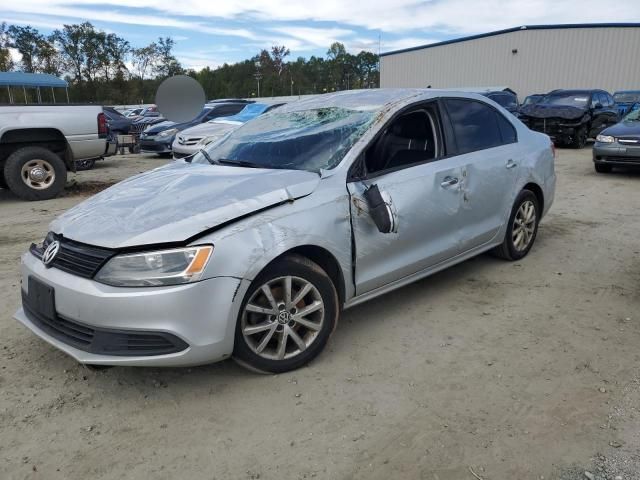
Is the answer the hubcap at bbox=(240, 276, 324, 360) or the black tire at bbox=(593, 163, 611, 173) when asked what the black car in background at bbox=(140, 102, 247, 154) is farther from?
the hubcap at bbox=(240, 276, 324, 360)

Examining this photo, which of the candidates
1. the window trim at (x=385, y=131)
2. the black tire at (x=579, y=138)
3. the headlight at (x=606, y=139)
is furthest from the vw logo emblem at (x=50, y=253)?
the black tire at (x=579, y=138)

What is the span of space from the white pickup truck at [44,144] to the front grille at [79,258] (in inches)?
249

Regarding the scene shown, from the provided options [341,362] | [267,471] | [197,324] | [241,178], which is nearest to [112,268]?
[197,324]

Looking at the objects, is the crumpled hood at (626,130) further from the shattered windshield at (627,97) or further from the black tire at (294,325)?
the shattered windshield at (627,97)

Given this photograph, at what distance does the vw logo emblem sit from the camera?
2916 millimetres

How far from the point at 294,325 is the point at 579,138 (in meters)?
14.1

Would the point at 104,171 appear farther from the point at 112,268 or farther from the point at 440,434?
the point at 440,434

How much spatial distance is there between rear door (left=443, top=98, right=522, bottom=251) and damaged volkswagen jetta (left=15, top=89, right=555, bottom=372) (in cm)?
2

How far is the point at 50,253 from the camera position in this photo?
2.96 metres

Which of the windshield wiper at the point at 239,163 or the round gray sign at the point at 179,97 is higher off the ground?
the round gray sign at the point at 179,97

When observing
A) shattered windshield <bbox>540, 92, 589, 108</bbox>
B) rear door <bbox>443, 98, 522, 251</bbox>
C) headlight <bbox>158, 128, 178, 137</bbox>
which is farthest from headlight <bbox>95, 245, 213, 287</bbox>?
shattered windshield <bbox>540, 92, 589, 108</bbox>

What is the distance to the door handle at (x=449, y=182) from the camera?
388 cm

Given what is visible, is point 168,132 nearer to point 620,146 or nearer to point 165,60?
point 620,146

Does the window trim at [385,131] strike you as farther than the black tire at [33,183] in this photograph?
No
